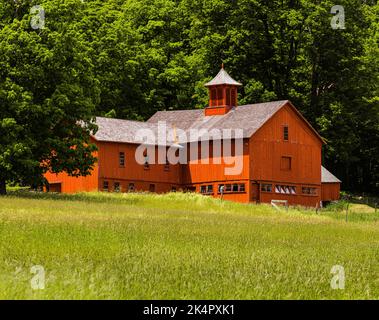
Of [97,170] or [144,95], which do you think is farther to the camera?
[144,95]

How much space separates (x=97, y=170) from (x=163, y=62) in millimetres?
20120

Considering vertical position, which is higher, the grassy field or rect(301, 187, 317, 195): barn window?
rect(301, 187, 317, 195): barn window

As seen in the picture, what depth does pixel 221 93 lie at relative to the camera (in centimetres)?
7875

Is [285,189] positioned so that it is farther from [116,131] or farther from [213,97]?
[116,131]

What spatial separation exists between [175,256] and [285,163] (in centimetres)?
5190

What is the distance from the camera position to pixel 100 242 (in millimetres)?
25625

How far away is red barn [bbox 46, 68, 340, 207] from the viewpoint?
71438 mm

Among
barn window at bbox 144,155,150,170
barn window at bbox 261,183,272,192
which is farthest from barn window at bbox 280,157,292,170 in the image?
barn window at bbox 144,155,150,170

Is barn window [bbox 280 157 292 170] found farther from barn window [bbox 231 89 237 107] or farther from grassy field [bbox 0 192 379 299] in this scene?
grassy field [bbox 0 192 379 299]

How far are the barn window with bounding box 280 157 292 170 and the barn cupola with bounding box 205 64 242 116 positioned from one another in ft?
Result: 23.4

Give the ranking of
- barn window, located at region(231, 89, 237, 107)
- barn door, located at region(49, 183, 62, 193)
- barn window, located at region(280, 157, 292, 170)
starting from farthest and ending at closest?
barn window, located at region(231, 89, 237, 107) < barn door, located at region(49, 183, 62, 193) < barn window, located at region(280, 157, 292, 170)

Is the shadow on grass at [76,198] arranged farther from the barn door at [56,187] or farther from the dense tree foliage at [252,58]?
the dense tree foliage at [252,58]
